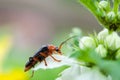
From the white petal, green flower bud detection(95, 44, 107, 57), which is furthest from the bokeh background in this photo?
green flower bud detection(95, 44, 107, 57)

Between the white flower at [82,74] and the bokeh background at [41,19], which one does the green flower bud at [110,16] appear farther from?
the bokeh background at [41,19]

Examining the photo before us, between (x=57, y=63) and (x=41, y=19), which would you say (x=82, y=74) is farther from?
(x=41, y=19)

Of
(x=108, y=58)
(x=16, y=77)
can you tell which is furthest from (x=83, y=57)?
(x=16, y=77)

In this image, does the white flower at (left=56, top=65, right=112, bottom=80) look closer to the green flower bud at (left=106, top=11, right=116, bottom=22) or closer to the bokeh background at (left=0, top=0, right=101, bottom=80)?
the green flower bud at (left=106, top=11, right=116, bottom=22)

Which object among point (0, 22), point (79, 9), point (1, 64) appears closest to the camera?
point (1, 64)

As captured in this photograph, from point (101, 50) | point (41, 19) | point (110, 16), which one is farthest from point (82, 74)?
point (41, 19)

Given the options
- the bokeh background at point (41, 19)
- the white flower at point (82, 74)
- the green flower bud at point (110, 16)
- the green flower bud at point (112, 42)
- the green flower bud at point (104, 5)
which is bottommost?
the white flower at point (82, 74)

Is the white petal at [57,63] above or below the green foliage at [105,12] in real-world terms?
below

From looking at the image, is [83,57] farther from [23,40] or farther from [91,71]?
[23,40]

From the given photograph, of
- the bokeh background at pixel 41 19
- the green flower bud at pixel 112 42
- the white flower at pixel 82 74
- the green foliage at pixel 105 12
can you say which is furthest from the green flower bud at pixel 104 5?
the bokeh background at pixel 41 19
